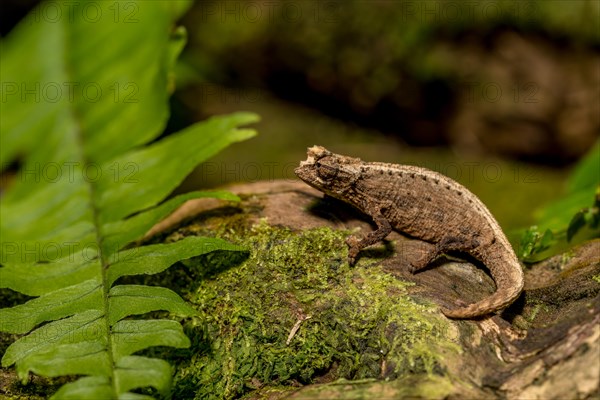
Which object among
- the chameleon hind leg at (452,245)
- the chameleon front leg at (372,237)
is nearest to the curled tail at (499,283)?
the chameleon hind leg at (452,245)

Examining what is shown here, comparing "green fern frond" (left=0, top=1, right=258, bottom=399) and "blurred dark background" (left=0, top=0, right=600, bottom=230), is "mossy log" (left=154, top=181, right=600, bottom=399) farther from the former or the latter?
"blurred dark background" (left=0, top=0, right=600, bottom=230)

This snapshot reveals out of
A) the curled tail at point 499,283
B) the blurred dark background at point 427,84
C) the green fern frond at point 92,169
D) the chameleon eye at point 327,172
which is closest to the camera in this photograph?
the green fern frond at point 92,169

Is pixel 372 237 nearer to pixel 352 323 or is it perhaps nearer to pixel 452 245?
pixel 452 245

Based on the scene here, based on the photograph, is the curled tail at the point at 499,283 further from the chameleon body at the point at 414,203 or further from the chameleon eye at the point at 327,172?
the chameleon eye at the point at 327,172

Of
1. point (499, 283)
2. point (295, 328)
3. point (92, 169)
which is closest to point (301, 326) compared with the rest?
point (295, 328)

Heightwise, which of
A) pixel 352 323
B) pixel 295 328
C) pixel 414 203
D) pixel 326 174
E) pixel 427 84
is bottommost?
pixel 295 328

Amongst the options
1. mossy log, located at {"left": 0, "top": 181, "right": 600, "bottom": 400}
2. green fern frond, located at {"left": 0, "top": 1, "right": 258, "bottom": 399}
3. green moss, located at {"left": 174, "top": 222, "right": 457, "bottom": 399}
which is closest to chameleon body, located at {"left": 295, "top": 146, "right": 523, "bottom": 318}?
mossy log, located at {"left": 0, "top": 181, "right": 600, "bottom": 400}

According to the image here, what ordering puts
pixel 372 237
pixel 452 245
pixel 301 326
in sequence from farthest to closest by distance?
pixel 452 245 < pixel 372 237 < pixel 301 326
